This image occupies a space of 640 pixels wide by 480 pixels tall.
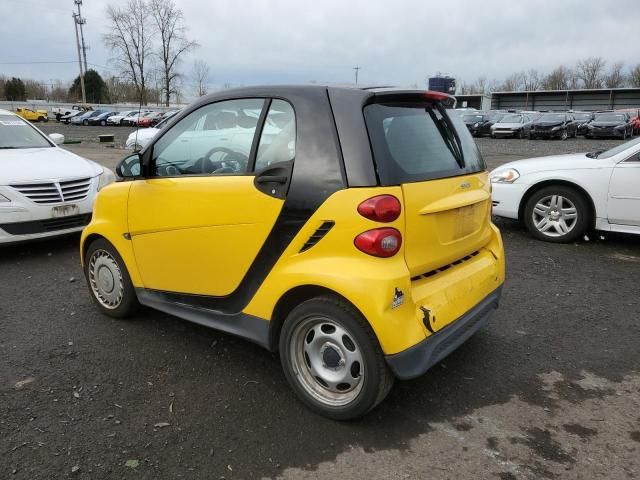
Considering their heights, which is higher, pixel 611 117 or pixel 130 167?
pixel 611 117

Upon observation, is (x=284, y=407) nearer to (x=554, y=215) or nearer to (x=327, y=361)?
(x=327, y=361)

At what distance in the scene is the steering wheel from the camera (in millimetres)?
3041

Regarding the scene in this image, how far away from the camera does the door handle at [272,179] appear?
2811 millimetres

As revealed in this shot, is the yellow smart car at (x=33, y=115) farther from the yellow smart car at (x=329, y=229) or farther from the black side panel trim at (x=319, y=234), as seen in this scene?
the black side panel trim at (x=319, y=234)

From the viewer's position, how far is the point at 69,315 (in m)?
4.30

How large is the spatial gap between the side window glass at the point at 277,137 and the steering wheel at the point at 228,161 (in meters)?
0.11

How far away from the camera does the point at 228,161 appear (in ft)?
10.2

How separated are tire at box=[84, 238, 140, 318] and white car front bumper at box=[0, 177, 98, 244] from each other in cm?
189

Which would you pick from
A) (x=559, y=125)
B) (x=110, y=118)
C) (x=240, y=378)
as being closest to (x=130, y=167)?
(x=240, y=378)

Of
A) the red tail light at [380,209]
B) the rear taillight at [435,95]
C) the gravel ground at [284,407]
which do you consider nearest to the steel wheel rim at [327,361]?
the gravel ground at [284,407]

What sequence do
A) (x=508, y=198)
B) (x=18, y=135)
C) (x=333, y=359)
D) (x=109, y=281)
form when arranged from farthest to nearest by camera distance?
(x=18, y=135), (x=508, y=198), (x=109, y=281), (x=333, y=359)

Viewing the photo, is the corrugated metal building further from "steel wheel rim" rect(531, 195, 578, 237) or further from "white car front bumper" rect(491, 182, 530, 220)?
"steel wheel rim" rect(531, 195, 578, 237)

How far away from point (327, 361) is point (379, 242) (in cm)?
74

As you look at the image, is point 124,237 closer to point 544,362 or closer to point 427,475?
point 427,475
